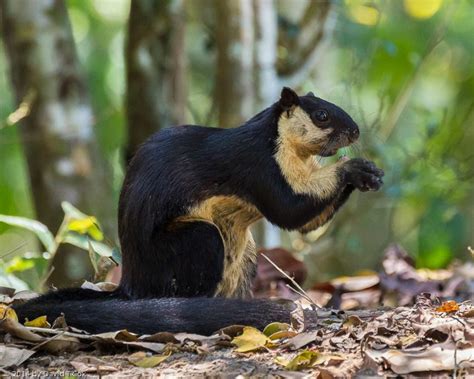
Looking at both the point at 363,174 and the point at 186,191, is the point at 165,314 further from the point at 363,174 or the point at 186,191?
the point at 363,174

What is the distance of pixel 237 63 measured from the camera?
30.0 ft

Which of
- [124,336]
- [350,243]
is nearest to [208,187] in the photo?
[124,336]

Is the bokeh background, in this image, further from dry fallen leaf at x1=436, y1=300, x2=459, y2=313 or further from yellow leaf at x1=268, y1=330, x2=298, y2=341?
yellow leaf at x1=268, y1=330, x2=298, y2=341

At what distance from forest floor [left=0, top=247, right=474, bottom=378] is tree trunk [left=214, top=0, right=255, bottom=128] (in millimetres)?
4059

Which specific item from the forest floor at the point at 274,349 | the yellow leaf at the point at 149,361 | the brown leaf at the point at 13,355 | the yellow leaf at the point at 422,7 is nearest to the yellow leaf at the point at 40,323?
the forest floor at the point at 274,349

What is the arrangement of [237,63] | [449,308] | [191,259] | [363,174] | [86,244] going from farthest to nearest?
1. [237,63]
2. [86,244]
3. [363,174]
4. [191,259]
5. [449,308]

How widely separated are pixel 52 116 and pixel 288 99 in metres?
3.00

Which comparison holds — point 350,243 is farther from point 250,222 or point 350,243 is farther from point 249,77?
point 250,222

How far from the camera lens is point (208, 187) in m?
5.83

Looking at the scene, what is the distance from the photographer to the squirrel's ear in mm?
5973

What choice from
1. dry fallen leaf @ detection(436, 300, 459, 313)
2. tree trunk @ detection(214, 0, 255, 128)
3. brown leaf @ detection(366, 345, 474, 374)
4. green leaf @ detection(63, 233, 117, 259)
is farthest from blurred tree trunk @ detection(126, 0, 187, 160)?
brown leaf @ detection(366, 345, 474, 374)

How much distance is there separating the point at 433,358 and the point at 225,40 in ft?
18.2

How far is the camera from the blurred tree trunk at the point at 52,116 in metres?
8.31

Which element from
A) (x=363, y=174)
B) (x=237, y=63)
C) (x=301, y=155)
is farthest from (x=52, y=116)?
(x=363, y=174)
